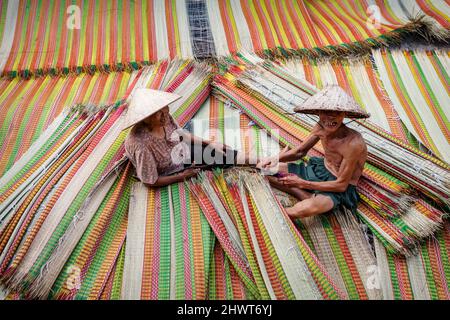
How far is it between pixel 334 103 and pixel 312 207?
22.2 inches

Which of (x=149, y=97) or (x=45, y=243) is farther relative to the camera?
(x=149, y=97)

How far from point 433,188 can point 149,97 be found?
5.35 ft

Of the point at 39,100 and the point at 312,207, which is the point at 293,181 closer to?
the point at 312,207

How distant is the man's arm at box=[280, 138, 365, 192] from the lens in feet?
7.24

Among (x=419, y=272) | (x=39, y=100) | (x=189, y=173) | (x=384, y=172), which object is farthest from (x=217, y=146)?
(x=39, y=100)

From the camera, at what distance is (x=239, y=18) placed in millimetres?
4027

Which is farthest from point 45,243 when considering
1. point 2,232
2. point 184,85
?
point 184,85

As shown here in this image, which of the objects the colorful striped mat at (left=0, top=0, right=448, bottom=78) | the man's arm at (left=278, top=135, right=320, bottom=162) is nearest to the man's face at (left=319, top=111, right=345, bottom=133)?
the man's arm at (left=278, top=135, right=320, bottom=162)

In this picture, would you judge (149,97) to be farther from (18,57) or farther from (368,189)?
(18,57)

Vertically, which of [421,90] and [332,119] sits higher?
[421,90]

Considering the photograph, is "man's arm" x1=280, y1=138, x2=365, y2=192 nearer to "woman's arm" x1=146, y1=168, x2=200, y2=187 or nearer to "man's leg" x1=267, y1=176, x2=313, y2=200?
"man's leg" x1=267, y1=176, x2=313, y2=200

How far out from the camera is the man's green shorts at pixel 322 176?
7.56 feet

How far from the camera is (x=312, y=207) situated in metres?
2.27

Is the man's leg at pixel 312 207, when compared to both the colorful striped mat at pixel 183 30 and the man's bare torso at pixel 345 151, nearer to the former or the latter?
the man's bare torso at pixel 345 151
